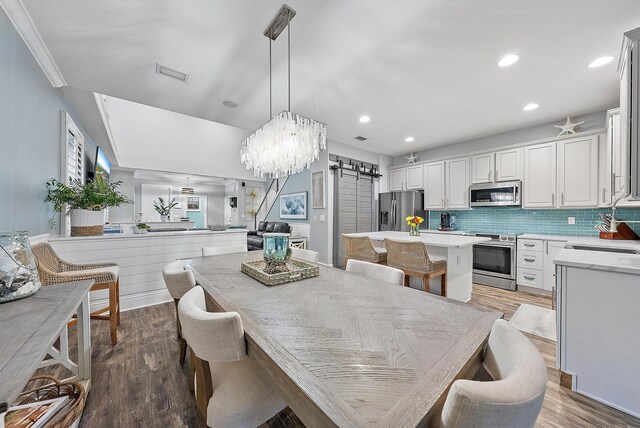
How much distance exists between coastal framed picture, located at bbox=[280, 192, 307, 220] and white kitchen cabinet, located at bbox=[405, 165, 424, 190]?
7.68 ft

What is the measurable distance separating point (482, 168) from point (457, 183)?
47 cm

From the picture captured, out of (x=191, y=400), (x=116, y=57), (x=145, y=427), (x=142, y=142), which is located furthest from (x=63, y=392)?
(x=142, y=142)

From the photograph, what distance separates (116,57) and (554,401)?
173 inches

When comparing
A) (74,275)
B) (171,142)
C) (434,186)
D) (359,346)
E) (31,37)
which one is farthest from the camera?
(171,142)

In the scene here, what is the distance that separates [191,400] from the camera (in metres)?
1.53

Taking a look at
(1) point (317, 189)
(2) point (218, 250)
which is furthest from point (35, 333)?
(1) point (317, 189)

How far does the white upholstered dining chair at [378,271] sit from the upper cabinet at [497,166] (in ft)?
12.3

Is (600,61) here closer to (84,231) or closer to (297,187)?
(297,187)

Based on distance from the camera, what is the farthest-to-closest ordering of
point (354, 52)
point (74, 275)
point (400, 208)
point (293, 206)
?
point (293, 206) < point (400, 208) < point (354, 52) < point (74, 275)

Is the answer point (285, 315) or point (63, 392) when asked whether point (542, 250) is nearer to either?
point (285, 315)

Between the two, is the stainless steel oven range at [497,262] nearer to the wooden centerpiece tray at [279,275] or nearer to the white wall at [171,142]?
the wooden centerpiece tray at [279,275]

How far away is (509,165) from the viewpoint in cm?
406

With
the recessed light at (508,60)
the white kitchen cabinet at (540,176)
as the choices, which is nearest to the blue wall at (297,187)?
the recessed light at (508,60)

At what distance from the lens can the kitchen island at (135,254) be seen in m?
2.66
